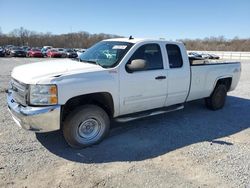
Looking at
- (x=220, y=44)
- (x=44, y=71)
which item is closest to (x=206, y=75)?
(x=44, y=71)

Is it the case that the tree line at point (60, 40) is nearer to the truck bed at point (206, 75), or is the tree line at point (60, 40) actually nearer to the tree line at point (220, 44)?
the tree line at point (220, 44)

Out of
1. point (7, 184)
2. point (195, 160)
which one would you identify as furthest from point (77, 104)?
point (195, 160)

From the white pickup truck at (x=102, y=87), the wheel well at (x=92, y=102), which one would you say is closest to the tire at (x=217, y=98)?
the white pickup truck at (x=102, y=87)

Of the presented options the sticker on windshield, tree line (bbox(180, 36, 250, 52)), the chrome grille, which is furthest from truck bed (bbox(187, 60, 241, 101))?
tree line (bbox(180, 36, 250, 52))

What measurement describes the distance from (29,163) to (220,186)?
278 cm

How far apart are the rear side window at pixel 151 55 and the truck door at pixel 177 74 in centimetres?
25

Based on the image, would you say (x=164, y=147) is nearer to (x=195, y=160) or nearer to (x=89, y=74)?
(x=195, y=160)

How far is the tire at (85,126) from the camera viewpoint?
13.9ft

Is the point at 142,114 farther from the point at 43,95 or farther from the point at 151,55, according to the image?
the point at 43,95

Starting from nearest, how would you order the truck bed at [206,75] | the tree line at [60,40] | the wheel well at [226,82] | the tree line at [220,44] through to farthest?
the truck bed at [206,75] < the wheel well at [226,82] < the tree line at [220,44] < the tree line at [60,40]

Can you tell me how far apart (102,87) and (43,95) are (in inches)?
39.3

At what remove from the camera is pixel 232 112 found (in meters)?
7.04

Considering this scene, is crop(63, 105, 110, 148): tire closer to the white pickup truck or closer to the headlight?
the white pickup truck

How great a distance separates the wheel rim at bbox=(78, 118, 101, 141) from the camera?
Answer: 14.6ft
